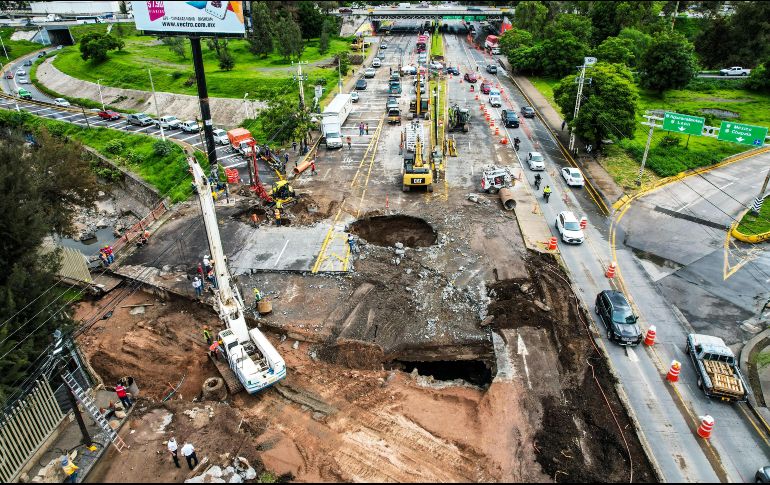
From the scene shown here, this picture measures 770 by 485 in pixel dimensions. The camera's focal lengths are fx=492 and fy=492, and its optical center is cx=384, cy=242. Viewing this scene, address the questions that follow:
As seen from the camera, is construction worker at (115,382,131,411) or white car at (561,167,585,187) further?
white car at (561,167,585,187)

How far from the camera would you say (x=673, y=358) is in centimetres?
2466

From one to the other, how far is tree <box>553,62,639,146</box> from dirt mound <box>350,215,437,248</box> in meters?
22.2

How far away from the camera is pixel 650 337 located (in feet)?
82.6

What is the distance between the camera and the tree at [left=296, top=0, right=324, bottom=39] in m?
106

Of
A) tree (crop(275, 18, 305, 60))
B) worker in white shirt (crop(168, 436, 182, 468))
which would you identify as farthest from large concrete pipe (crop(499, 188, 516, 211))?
tree (crop(275, 18, 305, 60))

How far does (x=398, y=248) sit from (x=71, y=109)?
66.1 meters

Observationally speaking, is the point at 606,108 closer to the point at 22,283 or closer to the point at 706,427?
the point at 706,427

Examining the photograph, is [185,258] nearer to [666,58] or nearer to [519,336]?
[519,336]

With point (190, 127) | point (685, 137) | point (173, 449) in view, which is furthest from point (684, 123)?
point (190, 127)

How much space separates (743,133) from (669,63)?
99.7 feet

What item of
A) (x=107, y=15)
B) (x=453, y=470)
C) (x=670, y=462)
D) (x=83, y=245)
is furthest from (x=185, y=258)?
(x=107, y=15)

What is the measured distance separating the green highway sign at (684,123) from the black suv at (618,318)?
23.1 metres

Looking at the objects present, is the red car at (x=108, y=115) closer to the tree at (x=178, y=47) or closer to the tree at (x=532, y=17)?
the tree at (x=178, y=47)

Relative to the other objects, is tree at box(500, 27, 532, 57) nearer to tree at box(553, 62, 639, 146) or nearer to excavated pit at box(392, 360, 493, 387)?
tree at box(553, 62, 639, 146)
